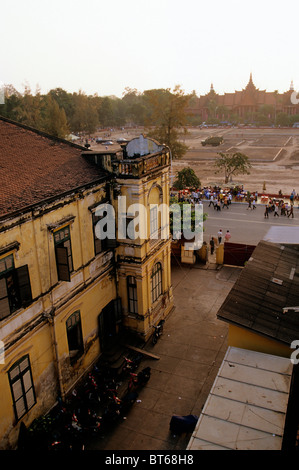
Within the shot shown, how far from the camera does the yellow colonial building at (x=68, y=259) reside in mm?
12758

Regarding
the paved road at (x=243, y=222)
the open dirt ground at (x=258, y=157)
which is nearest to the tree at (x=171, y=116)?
the open dirt ground at (x=258, y=157)

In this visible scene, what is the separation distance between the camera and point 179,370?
1777 centimetres

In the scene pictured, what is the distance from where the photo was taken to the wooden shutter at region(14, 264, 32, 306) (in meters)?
12.6

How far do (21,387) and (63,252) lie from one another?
4708 mm

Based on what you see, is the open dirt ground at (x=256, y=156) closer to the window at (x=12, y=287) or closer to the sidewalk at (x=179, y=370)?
the sidewalk at (x=179, y=370)

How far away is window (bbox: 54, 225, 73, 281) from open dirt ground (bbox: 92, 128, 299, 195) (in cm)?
3736

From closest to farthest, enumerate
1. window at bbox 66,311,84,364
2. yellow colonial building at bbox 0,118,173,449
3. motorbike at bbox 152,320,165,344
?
1. yellow colonial building at bbox 0,118,173,449
2. window at bbox 66,311,84,364
3. motorbike at bbox 152,320,165,344

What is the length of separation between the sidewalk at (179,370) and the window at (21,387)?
2670 millimetres

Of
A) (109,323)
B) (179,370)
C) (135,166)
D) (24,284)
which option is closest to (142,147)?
(135,166)

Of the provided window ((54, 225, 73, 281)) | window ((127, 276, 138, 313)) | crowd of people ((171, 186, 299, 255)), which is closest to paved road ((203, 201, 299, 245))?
crowd of people ((171, 186, 299, 255))

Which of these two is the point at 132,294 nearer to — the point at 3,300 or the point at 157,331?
the point at 157,331

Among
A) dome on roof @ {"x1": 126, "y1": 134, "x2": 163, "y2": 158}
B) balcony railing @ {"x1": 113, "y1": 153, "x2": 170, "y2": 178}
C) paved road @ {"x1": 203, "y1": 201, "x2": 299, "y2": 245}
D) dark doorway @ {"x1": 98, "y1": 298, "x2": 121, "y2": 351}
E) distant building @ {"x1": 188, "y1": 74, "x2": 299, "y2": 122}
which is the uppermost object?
distant building @ {"x1": 188, "y1": 74, "x2": 299, "y2": 122}

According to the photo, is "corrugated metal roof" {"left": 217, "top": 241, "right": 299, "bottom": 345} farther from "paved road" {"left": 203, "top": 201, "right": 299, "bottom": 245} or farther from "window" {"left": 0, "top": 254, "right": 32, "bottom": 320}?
"paved road" {"left": 203, "top": 201, "right": 299, "bottom": 245}

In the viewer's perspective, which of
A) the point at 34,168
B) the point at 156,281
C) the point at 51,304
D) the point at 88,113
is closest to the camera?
the point at 51,304
